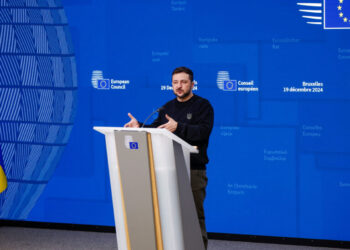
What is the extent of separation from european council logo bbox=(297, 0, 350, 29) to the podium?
2.38 meters

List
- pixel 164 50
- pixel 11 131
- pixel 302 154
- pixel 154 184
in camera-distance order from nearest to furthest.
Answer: pixel 154 184
pixel 302 154
pixel 164 50
pixel 11 131

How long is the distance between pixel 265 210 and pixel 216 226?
52 centimetres

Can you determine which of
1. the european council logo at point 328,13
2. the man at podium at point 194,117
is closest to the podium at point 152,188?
the man at podium at point 194,117

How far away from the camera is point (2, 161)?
5875 mm

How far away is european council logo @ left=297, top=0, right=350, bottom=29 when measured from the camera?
481cm

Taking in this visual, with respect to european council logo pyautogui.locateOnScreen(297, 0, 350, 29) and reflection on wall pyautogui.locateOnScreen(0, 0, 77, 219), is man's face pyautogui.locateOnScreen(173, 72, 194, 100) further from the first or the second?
reflection on wall pyautogui.locateOnScreen(0, 0, 77, 219)

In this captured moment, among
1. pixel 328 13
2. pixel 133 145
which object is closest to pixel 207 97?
pixel 328 13

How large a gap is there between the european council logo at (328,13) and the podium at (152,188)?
2378 mm

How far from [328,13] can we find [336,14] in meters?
0.07

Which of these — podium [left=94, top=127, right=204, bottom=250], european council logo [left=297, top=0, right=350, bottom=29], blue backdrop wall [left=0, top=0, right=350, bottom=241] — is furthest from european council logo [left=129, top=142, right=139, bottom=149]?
european council logo [left=297, top=0, right=350, bottom=29]

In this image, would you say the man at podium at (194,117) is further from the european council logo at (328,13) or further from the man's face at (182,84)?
the european council logo at (328,13)

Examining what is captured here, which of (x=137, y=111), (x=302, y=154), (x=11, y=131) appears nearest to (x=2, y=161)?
(x=11, y=131)

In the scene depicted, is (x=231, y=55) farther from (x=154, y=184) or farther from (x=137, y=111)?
(x=154, y=184)

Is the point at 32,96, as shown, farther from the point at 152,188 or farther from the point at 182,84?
the point at 152,188
